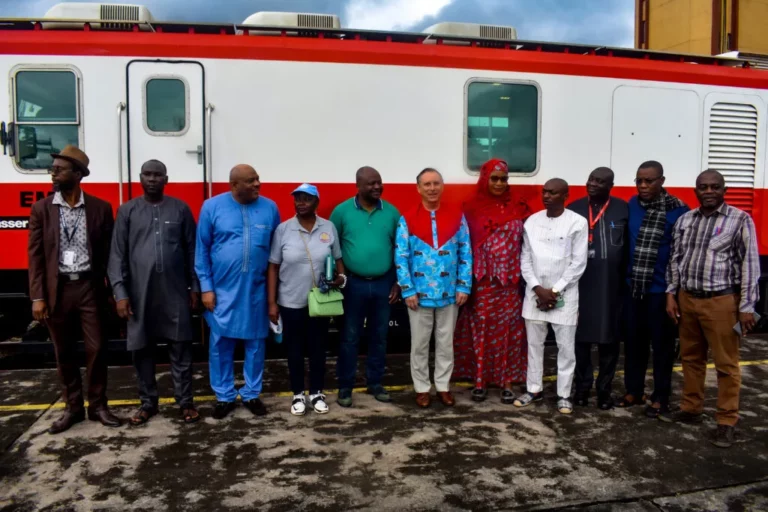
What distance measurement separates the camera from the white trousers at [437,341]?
16.1 ft

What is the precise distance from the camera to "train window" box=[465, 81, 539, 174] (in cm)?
603

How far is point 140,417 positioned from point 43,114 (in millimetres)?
2837

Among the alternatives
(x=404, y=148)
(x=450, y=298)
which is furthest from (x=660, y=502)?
(x=404, y=148)

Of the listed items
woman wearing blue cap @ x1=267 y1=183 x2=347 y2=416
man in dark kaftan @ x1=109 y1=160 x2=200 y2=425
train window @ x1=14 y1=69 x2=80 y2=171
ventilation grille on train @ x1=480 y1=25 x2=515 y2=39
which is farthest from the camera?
ventilation grille on train @ x1=480 y1=25 x2=515 y2=39

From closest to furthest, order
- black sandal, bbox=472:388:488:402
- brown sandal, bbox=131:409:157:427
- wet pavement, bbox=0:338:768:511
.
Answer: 1. wet pavement, bbox=0:338:768:511
2. brown sandal, bbox=131:409:157:427
3. black sandal, bbox=472:388:488:402

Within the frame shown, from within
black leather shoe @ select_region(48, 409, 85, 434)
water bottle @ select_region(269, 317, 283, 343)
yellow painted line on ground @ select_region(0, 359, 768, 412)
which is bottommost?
yellow painted line on ground @ select_region(0, 359, 768, 412)

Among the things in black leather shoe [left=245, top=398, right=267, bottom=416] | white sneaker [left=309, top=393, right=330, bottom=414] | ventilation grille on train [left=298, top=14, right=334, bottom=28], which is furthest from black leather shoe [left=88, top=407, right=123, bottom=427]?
ventilation grille on train [left=298, top=14, right=334, bottom=28]

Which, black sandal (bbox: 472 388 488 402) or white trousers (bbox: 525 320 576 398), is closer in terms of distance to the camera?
white trousers (bbox: 525 320 576 398)

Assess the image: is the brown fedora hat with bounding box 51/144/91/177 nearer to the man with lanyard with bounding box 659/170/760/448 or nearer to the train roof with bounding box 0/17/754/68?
the train roof with bounding box 0/17/754/68

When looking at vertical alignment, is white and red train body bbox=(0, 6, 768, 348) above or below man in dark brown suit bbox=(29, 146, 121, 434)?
above

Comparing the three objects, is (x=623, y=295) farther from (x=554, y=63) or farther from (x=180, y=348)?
(x=180, y=348)

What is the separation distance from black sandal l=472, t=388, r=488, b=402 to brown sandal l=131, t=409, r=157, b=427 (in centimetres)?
255

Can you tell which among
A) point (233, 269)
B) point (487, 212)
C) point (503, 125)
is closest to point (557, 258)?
point (487, 212)

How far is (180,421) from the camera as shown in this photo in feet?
15.2
